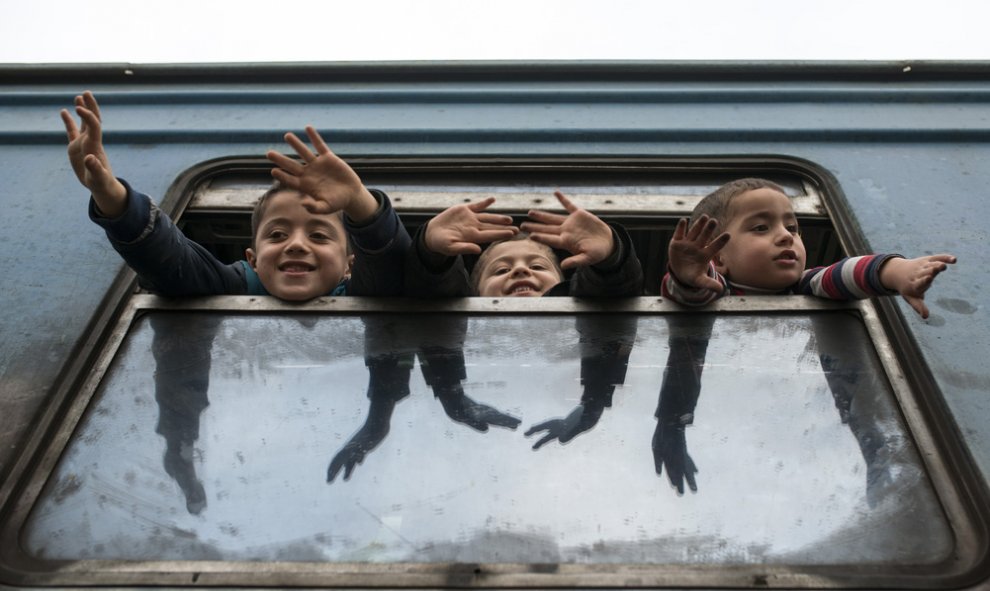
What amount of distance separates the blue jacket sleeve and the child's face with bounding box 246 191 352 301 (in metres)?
0.10

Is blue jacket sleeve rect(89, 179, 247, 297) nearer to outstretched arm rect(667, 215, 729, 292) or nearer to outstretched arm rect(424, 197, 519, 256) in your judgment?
outstretched arm rect(424, 197, 519, 256)

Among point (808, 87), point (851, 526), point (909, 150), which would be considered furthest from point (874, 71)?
point (851, 526)

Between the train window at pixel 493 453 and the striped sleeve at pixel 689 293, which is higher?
the striped sleeve at pixel 689 293

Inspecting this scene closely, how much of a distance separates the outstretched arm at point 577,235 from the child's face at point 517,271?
342 mm

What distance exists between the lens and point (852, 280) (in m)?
1.46

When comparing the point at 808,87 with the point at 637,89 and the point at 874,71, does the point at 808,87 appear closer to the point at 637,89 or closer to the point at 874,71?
the point at 874,71

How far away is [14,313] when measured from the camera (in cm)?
159

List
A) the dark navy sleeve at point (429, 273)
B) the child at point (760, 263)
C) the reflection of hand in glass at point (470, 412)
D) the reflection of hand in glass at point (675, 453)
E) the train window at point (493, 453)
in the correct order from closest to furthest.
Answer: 1. the train window at point (493, 453)
2. the reflection of hand in glass at point (675, 453)
3. the reflection of hand in glass at point (470, 412)
4. the child at point (760, 263)
5. the dark navy sleeve at point (429, 273)

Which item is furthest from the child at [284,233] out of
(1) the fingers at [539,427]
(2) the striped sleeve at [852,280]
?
(2) the striped sleeve at [852,280]

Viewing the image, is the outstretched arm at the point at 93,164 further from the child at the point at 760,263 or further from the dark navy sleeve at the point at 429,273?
the child at the point at 760,263

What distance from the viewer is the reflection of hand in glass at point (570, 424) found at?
1.24m

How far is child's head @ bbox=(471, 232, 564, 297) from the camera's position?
1829 millimetres

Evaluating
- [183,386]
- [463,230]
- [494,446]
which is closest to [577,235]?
[463,230]

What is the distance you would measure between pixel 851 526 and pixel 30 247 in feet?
4.91
